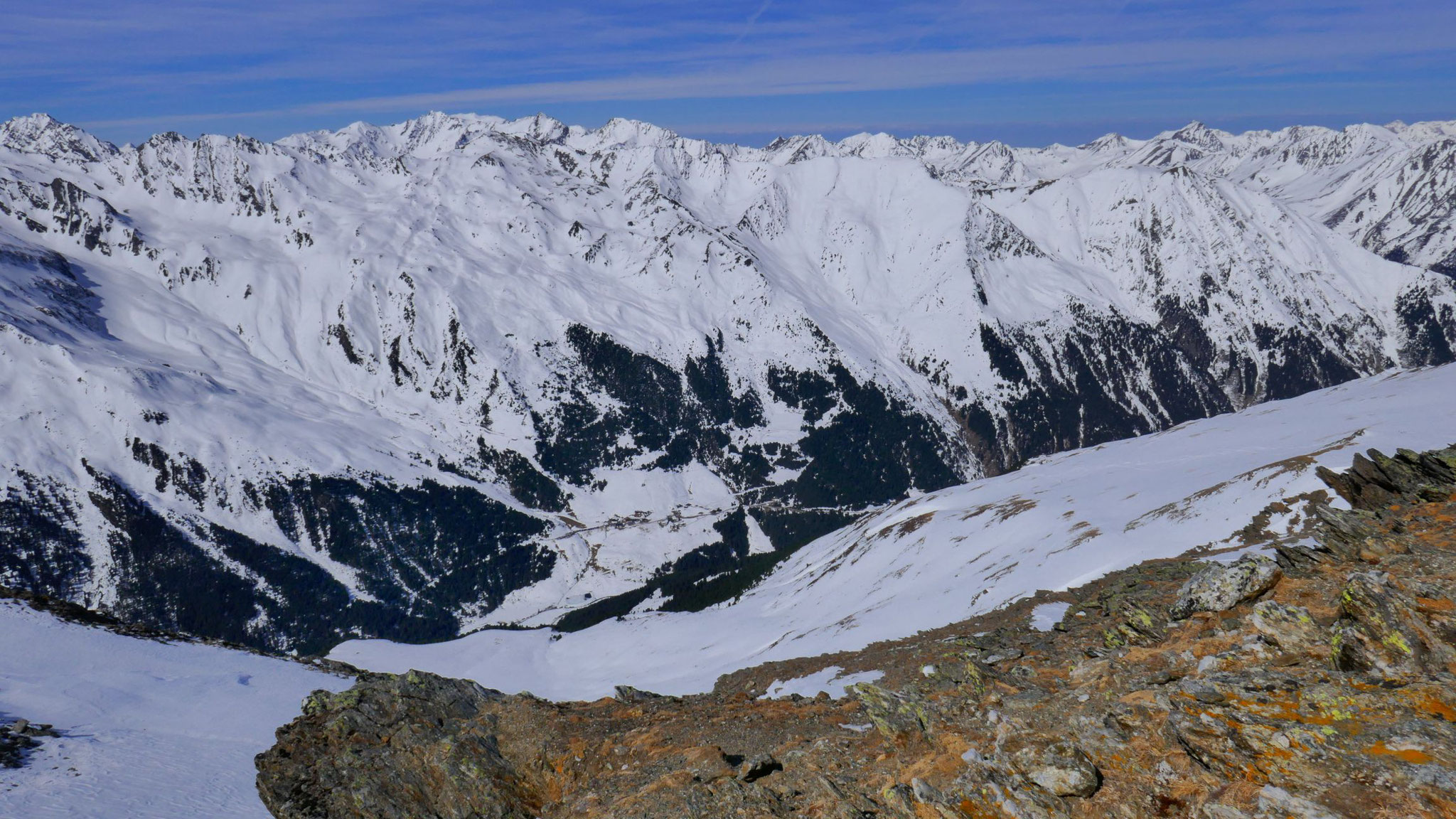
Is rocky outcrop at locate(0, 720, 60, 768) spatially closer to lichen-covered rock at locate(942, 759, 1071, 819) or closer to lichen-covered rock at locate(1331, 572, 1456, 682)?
lichen-covered rock at locate(942, 759, 1071, 819)

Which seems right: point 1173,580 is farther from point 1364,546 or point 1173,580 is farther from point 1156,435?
point 1156,435

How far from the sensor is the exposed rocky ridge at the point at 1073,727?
503 inches

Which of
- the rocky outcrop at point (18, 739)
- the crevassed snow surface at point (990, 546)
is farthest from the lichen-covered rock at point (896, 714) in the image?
the crevassed snow surface at point (990, 546)

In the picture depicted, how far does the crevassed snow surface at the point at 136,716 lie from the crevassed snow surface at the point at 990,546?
117 feet

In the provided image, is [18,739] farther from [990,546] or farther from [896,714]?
[990,546]

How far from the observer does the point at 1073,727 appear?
50.5 feet

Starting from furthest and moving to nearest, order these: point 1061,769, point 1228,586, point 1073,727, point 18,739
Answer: point 18,739 → point 1228,586 → point 1073,727 → point 1061,769

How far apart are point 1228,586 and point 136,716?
46.9m

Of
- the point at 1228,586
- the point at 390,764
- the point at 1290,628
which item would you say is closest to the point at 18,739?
the point at 390,764

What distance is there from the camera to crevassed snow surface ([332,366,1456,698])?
210 feet

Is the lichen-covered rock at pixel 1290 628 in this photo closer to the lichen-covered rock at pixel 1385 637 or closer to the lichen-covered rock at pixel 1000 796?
the lichen-covered rock at pixel 1385 637

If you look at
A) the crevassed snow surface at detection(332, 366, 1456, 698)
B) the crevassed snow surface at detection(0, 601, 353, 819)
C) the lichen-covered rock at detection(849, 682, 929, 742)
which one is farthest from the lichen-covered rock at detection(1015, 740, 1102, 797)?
the crevassed snow surface at detection(332, 366, 1456, 698)

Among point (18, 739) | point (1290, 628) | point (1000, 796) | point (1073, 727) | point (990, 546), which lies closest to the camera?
point (1000, 796)

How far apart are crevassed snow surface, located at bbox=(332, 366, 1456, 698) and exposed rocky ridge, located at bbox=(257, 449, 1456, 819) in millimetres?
32924
